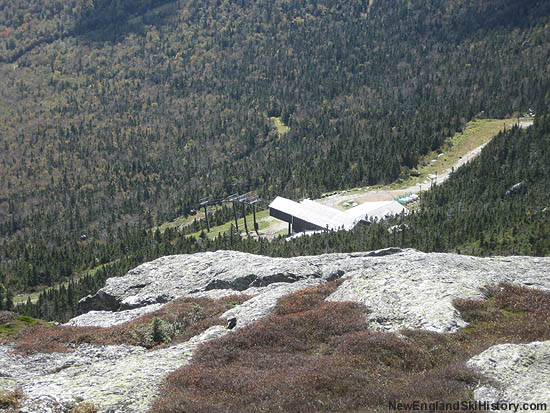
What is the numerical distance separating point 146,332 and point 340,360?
16585 mm

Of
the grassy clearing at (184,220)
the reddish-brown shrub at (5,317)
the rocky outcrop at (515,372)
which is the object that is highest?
the rocky outcrop at (515,372)

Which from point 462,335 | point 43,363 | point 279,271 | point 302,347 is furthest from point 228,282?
point 462,335

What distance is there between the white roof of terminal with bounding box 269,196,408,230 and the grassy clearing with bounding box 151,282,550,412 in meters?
87.6

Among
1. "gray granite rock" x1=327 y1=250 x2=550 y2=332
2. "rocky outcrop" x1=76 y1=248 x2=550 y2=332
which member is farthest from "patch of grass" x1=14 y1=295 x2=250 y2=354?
"gray granite rock" x1=327 y1=250 x2=550 y2=332

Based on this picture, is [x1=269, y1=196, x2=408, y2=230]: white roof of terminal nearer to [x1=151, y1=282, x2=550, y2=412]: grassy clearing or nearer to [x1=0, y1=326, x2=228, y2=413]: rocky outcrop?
[x1=0, y1=326, x2=228, y2=413]: rocky outcrop

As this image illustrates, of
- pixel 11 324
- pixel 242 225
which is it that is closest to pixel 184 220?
pixel 242 225

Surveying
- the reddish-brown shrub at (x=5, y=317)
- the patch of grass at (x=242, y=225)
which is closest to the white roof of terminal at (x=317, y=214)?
the patch of grass at (x=242, y=225)

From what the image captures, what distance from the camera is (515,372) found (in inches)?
832

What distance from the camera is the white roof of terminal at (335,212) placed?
121562mm

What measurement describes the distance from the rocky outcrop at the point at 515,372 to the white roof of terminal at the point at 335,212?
9493cm

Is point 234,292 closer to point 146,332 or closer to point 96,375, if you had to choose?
point 146,332

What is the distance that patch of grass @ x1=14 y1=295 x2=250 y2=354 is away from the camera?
35.1 m

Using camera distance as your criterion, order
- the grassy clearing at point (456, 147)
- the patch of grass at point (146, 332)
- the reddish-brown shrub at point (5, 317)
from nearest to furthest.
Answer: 1. the patch of grass at point (146, 332)
2. the reddish-brown shrub at point (5, 317)
3. the grassy clearing at point (456, 147)

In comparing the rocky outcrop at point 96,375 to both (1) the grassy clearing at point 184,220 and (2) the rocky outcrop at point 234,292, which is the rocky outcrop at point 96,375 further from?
(1) the grassy clearing at point 184,220
